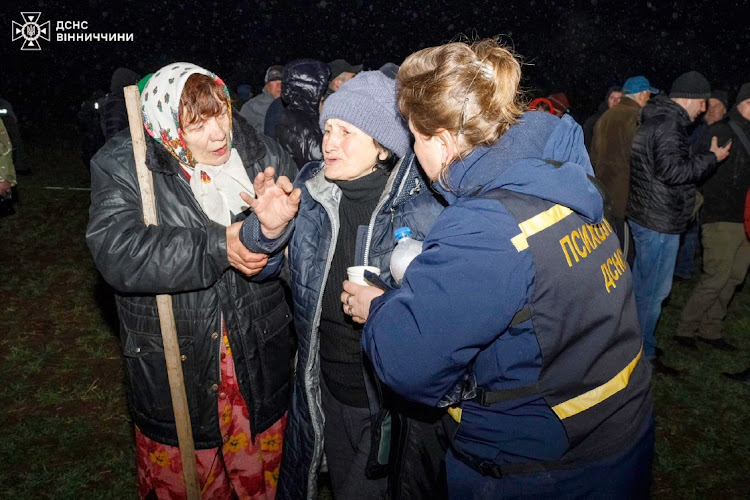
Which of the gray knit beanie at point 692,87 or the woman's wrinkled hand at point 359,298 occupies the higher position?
the gray knit beanie at point 692,87

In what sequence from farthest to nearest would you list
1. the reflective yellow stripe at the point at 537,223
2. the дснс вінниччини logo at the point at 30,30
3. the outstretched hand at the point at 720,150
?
the дснс вінниччини logo at the point at 30,30 → the outstretched hand at the point at 720,150 → the reflective yellow stripe at the point at 537,223

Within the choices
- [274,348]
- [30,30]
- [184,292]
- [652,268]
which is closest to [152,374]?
[184,292]

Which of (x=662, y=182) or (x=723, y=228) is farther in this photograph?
(x=723, y=228)

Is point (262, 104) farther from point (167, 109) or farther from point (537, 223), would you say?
point (537, 223)

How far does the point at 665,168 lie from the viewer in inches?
178

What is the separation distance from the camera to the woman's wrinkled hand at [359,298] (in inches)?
72.4

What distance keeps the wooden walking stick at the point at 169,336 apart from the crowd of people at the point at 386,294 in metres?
0.05

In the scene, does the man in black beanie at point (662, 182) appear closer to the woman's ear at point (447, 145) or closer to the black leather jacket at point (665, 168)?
the black leather jacket at point (665, 168)

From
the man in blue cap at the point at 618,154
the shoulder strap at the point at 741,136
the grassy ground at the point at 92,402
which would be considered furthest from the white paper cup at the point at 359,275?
the shoulder strap at the point at 741,136

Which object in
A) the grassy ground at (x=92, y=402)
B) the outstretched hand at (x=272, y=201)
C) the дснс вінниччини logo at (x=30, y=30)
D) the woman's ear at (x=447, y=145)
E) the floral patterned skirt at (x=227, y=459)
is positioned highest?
the дснс вінниччини logo at (x=30, y=30)

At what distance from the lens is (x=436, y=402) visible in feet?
5.20

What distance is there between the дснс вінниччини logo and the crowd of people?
27.2 meters

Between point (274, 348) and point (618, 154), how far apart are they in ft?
13.1

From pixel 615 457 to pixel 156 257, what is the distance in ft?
5.68
